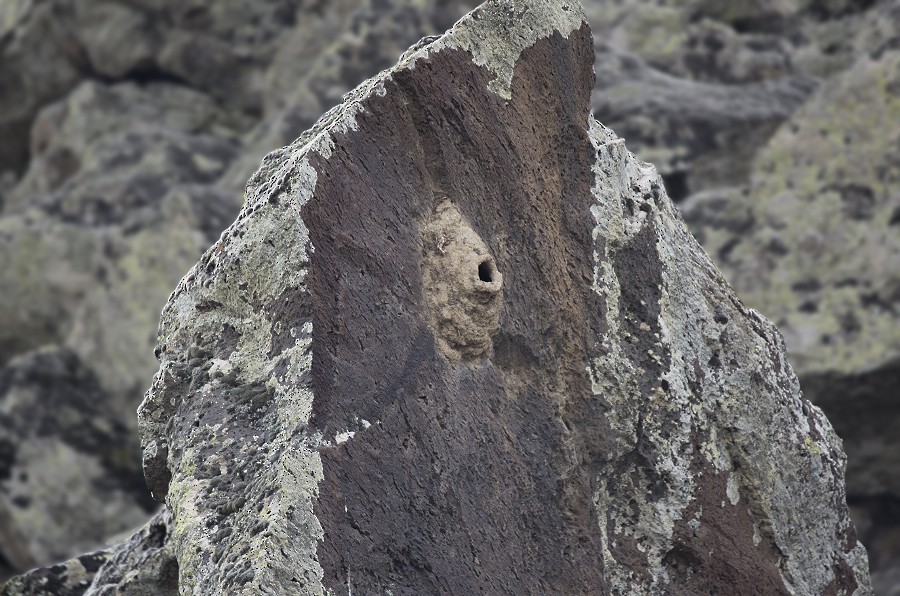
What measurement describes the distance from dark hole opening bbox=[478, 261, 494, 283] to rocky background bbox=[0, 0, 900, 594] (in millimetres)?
5275

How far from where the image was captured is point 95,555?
18.8 feet

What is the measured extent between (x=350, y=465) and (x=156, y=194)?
10.2m

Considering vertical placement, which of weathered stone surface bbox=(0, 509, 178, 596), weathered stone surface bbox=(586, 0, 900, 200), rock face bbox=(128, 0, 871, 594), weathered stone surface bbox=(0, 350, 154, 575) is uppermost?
weathered stone surface bbox=(586, 0, 900, 200)

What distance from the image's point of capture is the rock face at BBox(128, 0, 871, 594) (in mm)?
4039

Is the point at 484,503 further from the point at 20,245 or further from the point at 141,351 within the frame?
the point at 20,245

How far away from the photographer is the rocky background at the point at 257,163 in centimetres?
969

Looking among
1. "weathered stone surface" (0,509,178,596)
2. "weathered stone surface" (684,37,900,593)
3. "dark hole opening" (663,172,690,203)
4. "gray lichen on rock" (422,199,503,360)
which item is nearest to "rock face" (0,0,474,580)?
"dark hole opening" (663,172,690,203)

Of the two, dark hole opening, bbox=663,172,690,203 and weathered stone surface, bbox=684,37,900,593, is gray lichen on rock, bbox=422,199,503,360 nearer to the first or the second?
weathered stone surface, bbox=684,37,900,593

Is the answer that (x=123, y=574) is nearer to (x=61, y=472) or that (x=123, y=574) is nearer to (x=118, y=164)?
(x=61, y=472)

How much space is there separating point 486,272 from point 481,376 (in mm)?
329

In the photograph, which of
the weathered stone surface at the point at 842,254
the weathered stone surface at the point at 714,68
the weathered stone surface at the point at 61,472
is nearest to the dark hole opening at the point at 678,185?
the weathered stone surface at the point at 714,68

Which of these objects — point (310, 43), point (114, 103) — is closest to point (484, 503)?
point (310, 43)

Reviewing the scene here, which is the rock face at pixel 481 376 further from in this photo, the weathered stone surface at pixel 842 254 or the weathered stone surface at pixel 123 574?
the weathered stone surface at pixel 842 254

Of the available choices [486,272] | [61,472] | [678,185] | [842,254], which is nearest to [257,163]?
[61,472]
